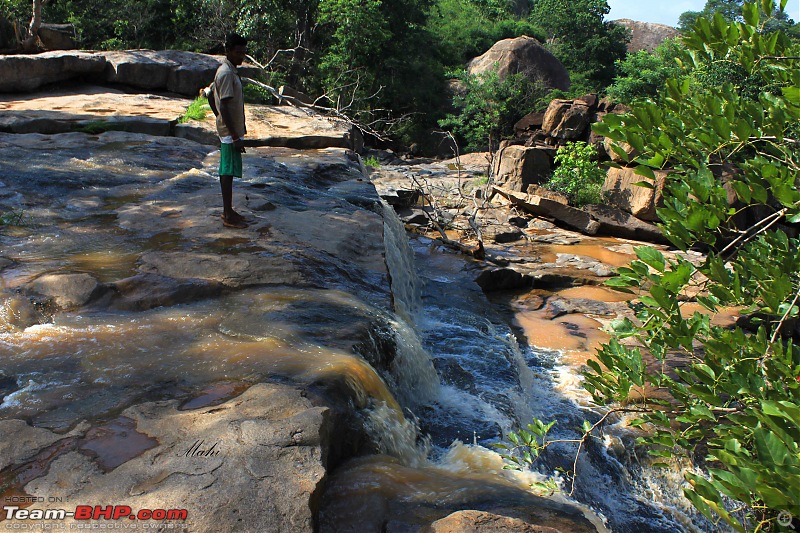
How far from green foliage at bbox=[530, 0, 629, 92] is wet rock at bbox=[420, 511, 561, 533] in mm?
25921

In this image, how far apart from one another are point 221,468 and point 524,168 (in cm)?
1315

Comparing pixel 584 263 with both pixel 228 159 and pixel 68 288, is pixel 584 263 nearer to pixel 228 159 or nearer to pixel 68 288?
pixel 228 159

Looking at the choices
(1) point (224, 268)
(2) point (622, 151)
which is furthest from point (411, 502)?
(1) point (224, 268)

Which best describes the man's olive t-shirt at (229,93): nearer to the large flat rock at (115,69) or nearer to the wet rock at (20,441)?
the wet rock at (20,441)

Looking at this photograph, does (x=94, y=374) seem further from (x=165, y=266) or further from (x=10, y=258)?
(x=10, y=258)

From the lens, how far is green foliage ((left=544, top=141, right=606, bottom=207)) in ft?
43.4

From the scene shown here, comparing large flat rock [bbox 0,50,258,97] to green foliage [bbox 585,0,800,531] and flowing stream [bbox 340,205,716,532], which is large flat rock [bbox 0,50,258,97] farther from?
green foliage [bbox 585,0,800,531]

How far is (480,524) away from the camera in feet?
6.92

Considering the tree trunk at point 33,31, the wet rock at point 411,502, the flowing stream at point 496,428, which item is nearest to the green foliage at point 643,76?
the flowing stream at point 496,428

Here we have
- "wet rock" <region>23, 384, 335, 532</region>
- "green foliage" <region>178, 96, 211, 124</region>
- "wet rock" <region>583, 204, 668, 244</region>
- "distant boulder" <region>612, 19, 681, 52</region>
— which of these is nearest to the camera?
"wet rock" <region>23, 384, 335, 532</region>

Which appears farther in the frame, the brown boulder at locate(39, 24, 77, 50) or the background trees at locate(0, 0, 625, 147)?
the background trees at locate(0, 0, 625, 147)

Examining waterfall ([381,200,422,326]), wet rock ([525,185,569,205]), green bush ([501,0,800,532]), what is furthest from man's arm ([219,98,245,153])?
wet rock ([525,185,569,205])

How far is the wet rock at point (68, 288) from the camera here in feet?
11.8

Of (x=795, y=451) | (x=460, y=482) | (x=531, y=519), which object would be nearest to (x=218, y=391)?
(x=460, y=482)
